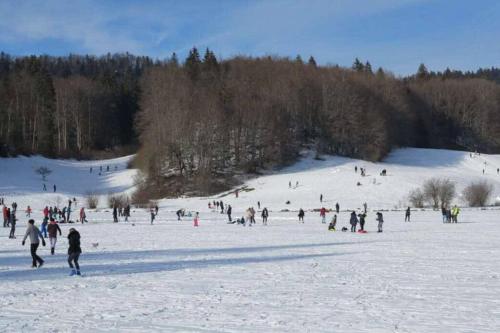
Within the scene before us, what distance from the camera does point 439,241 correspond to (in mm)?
25312

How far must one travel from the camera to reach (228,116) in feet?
260

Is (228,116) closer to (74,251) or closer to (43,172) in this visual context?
(43,172)

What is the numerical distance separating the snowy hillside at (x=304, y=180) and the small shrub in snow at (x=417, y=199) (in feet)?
3.22

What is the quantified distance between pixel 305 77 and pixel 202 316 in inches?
3324

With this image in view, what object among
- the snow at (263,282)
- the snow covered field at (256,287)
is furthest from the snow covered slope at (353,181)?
the snow covered field at (256,287)

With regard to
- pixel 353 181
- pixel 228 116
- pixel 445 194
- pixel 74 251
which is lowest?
pixel 74 251

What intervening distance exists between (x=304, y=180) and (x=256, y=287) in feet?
173

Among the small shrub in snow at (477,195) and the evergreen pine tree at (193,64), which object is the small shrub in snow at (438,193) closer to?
the small shrub in snow at (477,195)

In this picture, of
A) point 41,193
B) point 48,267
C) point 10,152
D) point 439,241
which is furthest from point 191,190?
point 48,267

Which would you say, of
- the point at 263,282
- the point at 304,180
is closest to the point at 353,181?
the point at 304,180

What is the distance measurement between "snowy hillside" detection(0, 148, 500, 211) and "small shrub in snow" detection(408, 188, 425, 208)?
982 mm

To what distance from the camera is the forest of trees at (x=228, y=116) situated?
72.4 meters

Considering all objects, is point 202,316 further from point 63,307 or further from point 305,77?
point 305,77

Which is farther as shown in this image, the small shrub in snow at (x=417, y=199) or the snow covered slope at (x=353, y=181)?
the snow covered slope at (x=353, y=181)
